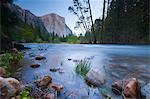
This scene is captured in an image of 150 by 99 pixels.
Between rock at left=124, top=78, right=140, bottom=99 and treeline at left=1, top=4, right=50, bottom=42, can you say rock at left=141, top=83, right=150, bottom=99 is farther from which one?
treeline at left=1, top=4, right=50, bottom=42

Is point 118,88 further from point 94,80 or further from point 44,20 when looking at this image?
point 44,20

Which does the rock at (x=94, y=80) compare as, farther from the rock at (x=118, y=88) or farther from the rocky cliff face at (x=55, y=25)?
the rocky cliff face at (x=55, y=25)

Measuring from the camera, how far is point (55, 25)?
7.38 meters

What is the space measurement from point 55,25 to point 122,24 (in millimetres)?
9102

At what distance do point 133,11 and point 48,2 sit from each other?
11.0 meters

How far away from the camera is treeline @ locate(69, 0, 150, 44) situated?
1438 cm

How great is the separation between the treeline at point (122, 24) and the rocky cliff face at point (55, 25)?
5429mm

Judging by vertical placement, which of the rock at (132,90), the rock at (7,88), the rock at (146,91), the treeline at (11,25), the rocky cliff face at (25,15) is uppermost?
the rocky cliff face at (25,15)

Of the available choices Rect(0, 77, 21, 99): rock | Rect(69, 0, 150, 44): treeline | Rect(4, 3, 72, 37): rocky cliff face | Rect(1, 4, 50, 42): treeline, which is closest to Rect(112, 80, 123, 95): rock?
Rect(0, 77, 21, 99): rock

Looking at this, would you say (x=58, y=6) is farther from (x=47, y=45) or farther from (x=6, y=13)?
(x=47, y=45)

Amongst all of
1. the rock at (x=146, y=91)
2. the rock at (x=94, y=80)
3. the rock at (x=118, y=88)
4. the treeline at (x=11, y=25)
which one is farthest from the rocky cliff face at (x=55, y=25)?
the rock at (x=146, y=91)

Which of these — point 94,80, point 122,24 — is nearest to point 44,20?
point 94,80

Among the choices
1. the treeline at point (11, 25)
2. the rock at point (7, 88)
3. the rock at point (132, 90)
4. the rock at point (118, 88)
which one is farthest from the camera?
the treeline at point (11, 25)

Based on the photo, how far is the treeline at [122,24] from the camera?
14375 mm
